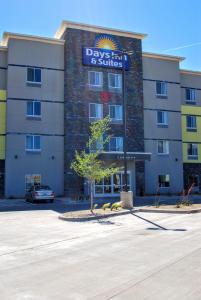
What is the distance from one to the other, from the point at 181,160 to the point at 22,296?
3827cm

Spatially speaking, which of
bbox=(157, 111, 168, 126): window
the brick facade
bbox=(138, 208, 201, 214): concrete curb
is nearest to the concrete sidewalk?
bbox=(138, 208, 201, 214): concrete curb

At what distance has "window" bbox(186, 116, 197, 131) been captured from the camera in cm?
4591

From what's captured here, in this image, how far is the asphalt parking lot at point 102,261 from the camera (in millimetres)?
6941

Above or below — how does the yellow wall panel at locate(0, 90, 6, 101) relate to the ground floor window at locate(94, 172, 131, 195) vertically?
above

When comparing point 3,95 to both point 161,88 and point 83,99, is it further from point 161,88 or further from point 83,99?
point 161,88

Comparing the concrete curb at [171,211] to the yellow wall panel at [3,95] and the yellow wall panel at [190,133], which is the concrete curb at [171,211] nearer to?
the yellow wall panel at [3,95]

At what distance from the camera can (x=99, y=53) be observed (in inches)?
1560

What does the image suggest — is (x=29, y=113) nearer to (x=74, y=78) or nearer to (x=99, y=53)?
(x=74, y=78)

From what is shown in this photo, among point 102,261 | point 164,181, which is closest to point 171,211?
Answer: point 102,261

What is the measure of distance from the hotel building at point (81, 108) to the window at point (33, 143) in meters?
0.09

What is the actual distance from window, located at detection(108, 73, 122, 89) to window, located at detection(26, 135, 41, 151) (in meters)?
9.11

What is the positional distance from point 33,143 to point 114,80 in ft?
34.0

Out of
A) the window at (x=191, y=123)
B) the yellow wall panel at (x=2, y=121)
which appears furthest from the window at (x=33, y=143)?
the window at (x=191, y=123)

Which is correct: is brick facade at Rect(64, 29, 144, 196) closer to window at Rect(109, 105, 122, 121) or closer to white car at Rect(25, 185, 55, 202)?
window at Rect(109, 105, 122, 121)
